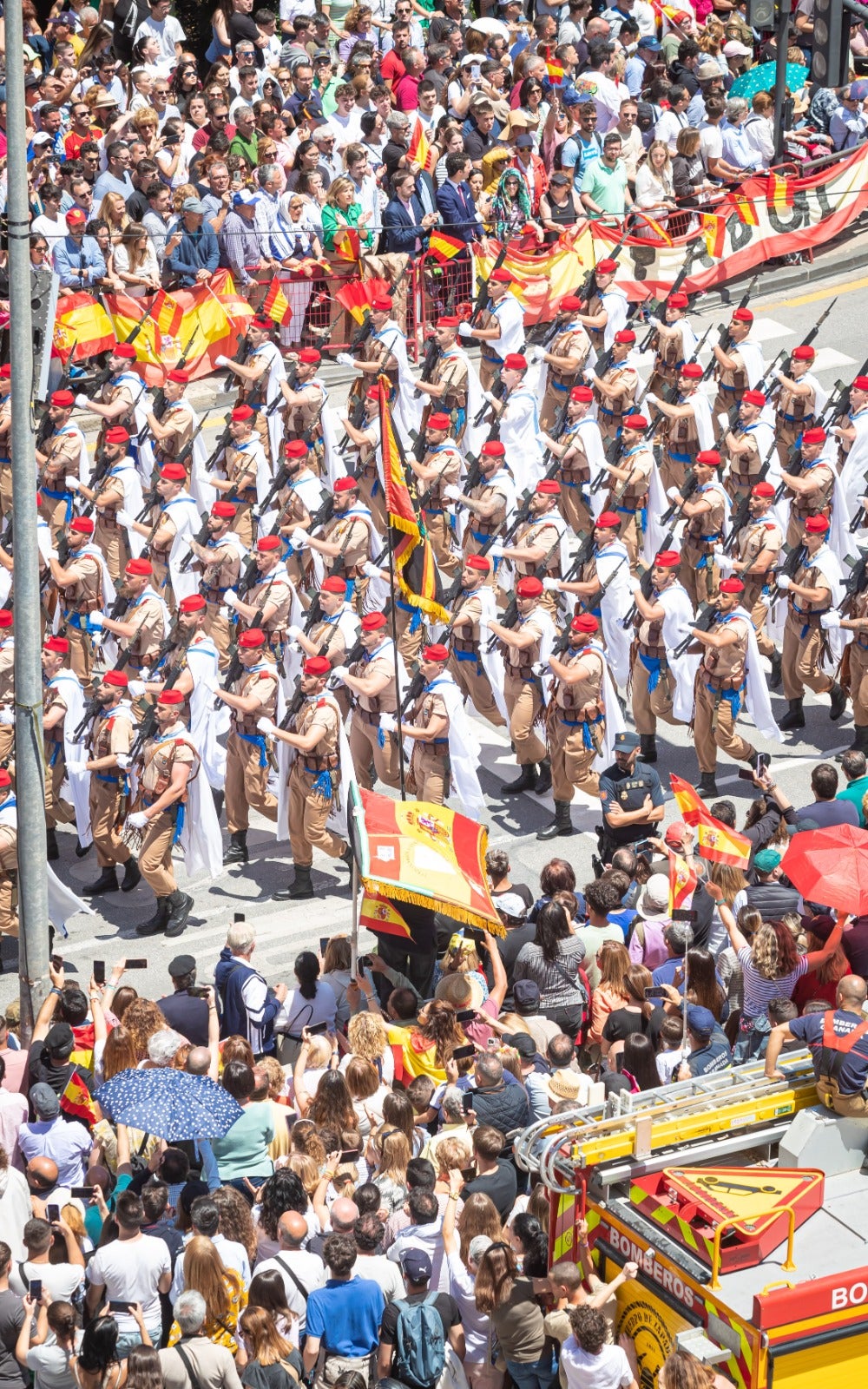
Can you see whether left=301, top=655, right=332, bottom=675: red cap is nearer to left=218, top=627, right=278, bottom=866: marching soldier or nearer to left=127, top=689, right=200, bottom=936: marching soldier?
left=218, top=627, right=278, bottom=866: marching soldier

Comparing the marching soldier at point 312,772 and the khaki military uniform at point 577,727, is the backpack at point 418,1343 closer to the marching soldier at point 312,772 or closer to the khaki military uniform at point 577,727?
the marching soldier at point 312,772

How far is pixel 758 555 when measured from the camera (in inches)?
651

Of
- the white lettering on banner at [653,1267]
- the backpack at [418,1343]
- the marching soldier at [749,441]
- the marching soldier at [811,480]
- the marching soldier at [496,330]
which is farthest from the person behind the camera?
the marching soldier at [496,330]

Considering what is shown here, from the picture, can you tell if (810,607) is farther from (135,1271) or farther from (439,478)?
(135,1271)

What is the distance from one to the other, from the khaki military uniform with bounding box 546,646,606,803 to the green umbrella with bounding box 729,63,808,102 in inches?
434

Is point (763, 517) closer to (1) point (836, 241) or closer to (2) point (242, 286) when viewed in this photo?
(2) point (242, 286)

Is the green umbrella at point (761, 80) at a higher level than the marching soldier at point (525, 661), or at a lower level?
higher

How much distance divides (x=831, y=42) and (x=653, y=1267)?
15927 mm

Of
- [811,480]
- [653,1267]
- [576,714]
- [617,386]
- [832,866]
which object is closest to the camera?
[653,1267]

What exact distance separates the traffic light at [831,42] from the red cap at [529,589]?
857 centimetres

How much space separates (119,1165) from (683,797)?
12.4 ft

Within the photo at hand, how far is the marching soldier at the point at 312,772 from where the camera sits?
585 inches

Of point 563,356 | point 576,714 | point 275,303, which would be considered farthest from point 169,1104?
point 275,303

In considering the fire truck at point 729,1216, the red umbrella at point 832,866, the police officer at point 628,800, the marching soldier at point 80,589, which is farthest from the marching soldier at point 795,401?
the fire truck at point 729,1216
